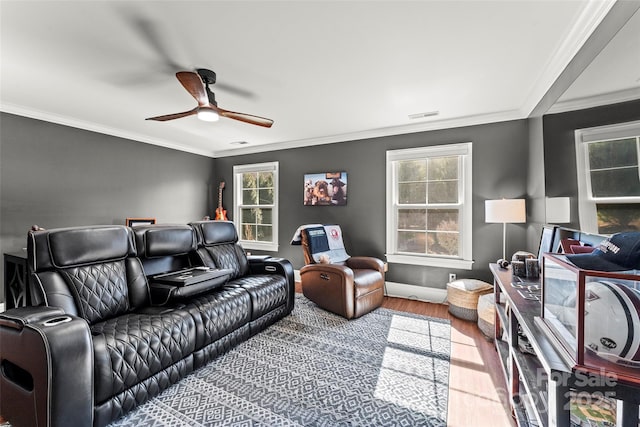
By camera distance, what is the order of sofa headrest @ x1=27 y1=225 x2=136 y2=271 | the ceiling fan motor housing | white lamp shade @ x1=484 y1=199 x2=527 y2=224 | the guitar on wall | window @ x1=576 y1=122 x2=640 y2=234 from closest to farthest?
1. window @ x1=576 y1=122 x2=640 y2=234
2. sofa headrest @ x1=27 y1=225 x2=136 y2=271
3. the ceiling fan motor housing
4. white lamp shade @ x1=484 y1=199 x2=527 y2=224
5. the guitar on wall

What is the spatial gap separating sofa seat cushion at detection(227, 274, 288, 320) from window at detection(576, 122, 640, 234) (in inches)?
100

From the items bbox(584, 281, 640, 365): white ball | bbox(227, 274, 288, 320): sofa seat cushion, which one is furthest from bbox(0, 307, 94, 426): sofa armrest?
bbox(584, 281, 640, 365): white ball

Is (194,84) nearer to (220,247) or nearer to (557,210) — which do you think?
(220,247)

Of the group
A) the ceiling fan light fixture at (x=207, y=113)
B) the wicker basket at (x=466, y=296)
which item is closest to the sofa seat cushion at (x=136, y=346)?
the ceiling fan light fixture at (x=207, y=113)

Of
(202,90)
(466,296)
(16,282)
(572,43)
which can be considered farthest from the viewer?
(466,296)

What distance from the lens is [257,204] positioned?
535 cm


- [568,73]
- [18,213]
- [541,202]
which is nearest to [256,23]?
[568,73]

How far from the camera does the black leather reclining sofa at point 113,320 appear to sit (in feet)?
4.43

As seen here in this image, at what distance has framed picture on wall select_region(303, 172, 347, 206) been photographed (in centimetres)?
436

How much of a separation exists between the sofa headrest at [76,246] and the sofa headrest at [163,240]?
4.9 inches

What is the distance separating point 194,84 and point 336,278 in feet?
7.53

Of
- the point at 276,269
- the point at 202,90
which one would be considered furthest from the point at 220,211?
the point at 202,90

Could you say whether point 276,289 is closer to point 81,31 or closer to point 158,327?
point 158,327

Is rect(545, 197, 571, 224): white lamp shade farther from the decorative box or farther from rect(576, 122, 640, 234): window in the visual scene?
the decorative box
